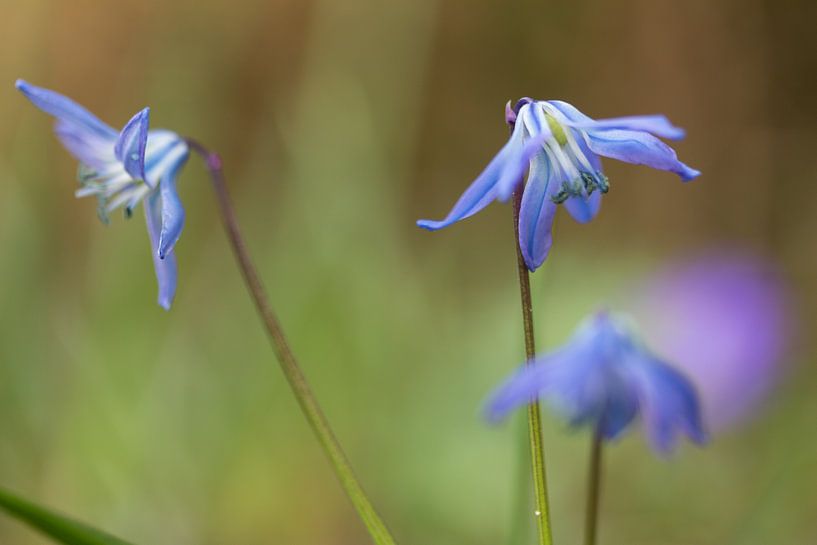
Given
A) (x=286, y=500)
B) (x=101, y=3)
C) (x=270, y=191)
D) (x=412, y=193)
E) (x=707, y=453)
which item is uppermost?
(x=101, y=3)

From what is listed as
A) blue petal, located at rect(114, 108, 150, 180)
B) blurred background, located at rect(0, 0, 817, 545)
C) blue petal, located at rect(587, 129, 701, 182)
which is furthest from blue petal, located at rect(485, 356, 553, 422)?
blurred background, located at rect(0, 0, 817, 545)

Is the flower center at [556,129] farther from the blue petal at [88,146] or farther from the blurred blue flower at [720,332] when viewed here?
the blurred blue flower at [720,332]

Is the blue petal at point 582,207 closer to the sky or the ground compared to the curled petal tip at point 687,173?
closer to the ground

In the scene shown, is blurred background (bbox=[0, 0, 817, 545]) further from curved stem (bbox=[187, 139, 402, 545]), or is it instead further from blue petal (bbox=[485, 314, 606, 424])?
curved stem (bbox=[187, 139, 402, 545])

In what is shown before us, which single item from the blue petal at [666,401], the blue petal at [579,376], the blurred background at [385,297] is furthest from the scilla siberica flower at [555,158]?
the blurred background at [385,297]

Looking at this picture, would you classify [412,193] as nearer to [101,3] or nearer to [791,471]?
[101,3]

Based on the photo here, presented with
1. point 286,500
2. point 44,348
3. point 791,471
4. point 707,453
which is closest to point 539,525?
point 791,471

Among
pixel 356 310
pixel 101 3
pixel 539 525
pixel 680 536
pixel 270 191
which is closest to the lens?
pixel 539 525
